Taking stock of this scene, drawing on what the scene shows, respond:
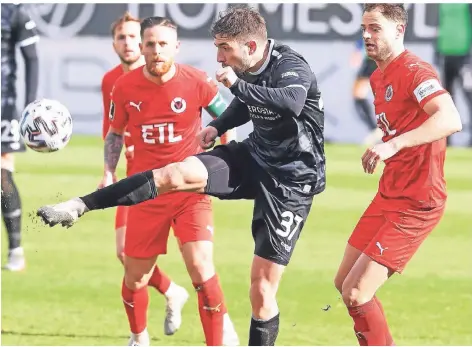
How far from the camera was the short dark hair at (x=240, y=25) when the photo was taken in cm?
631

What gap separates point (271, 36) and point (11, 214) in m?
12.0

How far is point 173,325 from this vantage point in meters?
8.19

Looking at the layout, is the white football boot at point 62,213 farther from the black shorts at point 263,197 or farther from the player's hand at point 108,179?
the player's hand at point 108,179

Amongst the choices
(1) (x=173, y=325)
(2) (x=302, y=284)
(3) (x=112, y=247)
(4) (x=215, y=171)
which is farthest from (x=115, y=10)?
(4) (x=215, y=171)

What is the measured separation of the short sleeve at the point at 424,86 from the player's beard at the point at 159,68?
1961 mm

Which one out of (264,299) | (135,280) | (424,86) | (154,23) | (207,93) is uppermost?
(154,23)

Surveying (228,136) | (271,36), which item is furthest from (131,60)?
(271,36)

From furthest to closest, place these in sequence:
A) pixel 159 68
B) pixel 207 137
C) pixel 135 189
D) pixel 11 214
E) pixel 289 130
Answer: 1. pixel 11 214
2. pixel 159 68
3. pixel 207 137
4. pixel 289 130
5. pixel 135 189

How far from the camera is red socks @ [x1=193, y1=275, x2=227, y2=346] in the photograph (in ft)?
23.5

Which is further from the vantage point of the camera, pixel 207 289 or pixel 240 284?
pixel 240 284

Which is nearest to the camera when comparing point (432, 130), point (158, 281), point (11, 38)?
point (432, 130)

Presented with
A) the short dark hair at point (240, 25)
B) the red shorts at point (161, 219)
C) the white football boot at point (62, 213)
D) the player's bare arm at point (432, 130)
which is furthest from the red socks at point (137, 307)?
the player's bare arm at point (432, 130)

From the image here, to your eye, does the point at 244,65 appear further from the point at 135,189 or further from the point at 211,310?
the point at 211,310

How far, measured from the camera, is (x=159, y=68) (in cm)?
747
